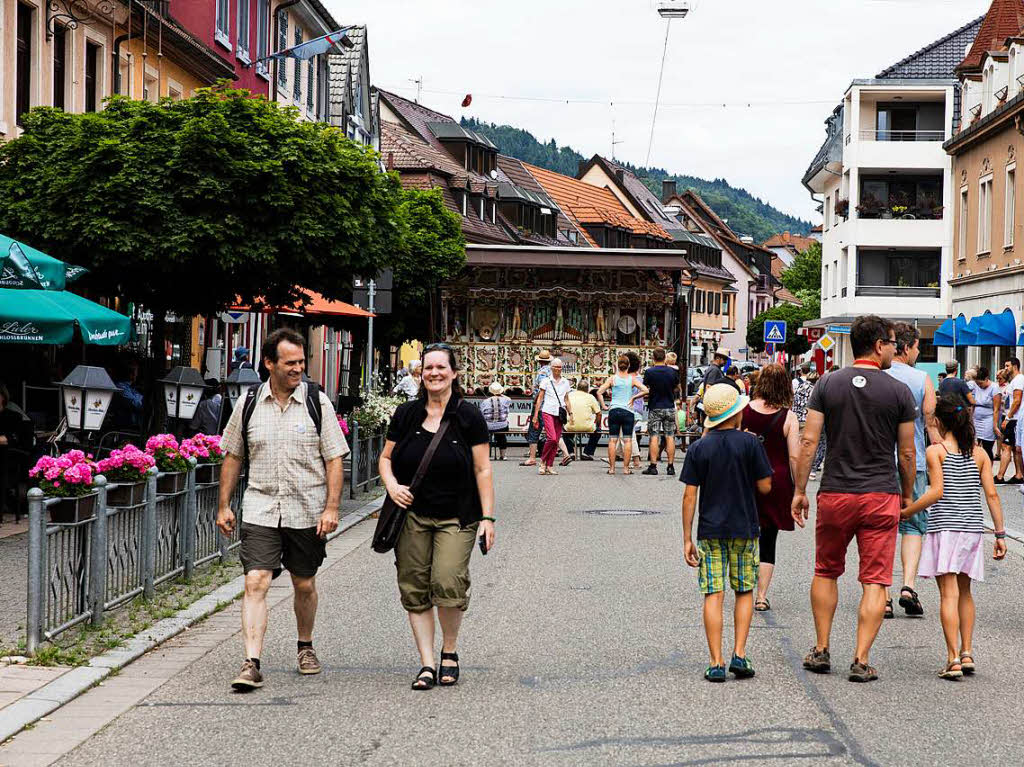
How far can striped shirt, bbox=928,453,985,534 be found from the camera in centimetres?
834

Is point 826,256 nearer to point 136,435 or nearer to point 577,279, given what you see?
point 577,279

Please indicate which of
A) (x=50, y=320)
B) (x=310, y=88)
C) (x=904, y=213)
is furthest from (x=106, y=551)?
(x=904, y=213)

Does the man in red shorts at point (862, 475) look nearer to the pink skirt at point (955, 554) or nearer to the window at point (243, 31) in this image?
the pink skirt at point (955, 554)

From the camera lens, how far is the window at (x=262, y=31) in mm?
37281

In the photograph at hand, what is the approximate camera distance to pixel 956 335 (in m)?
32.5

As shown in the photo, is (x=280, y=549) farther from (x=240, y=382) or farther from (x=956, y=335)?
(x=956, y=335)

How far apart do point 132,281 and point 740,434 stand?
38.1 feet

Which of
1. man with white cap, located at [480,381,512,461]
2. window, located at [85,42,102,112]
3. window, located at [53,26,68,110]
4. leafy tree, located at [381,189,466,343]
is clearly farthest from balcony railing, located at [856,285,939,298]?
window, located at [53,26,68,110]

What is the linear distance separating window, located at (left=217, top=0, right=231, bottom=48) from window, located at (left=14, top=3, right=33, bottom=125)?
10109mm

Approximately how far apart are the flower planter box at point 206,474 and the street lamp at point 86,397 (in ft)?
7.93

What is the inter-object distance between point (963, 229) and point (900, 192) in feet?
47.5

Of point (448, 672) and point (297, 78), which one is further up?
point (297, 78)

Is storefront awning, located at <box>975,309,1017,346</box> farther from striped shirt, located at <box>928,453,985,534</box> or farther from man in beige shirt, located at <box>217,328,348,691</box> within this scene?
man in beige shirt, located at <box>217,328,348,691</box>

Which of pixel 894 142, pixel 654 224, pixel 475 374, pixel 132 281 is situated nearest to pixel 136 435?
pixel 132 281
